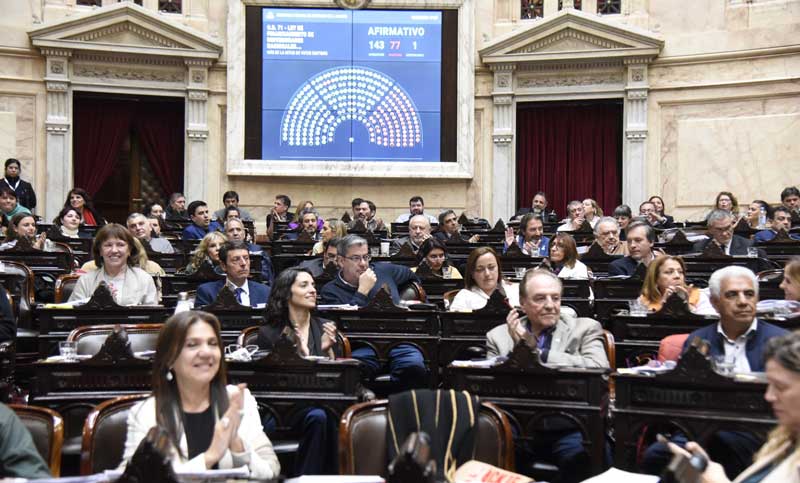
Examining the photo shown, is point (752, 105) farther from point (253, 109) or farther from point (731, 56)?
point (253, 109)

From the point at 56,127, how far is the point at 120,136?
51.7 inches

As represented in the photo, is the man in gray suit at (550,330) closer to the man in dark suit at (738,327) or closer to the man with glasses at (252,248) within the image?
the man in dark suit at (738,327)

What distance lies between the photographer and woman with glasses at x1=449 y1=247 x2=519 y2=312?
6.11 m

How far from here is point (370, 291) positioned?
6172 millimetres

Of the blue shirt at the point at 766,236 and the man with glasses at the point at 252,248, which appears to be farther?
the blue shirt at the point at 766,236

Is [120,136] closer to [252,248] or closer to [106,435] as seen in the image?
[252,248]

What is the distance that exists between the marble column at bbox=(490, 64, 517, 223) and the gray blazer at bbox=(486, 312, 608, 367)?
363 inches

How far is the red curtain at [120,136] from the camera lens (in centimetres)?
1404

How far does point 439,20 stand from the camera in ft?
44.9

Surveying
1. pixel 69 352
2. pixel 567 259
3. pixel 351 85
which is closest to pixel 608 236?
pixel 567 259

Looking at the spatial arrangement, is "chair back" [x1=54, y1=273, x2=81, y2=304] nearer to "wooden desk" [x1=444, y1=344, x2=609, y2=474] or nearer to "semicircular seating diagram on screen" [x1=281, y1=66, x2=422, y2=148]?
"wooden desk" [x1=444, y1=344, x2=609, y2=474]

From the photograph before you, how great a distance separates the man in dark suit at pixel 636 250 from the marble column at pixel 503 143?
21.5ft

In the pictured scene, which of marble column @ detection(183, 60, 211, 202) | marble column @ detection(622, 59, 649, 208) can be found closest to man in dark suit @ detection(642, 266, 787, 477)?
marble column @ detection(622, 59, 649, 208)

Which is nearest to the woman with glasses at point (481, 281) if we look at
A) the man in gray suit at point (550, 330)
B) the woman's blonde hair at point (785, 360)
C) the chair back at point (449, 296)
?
the chair back at point (449, 296)
